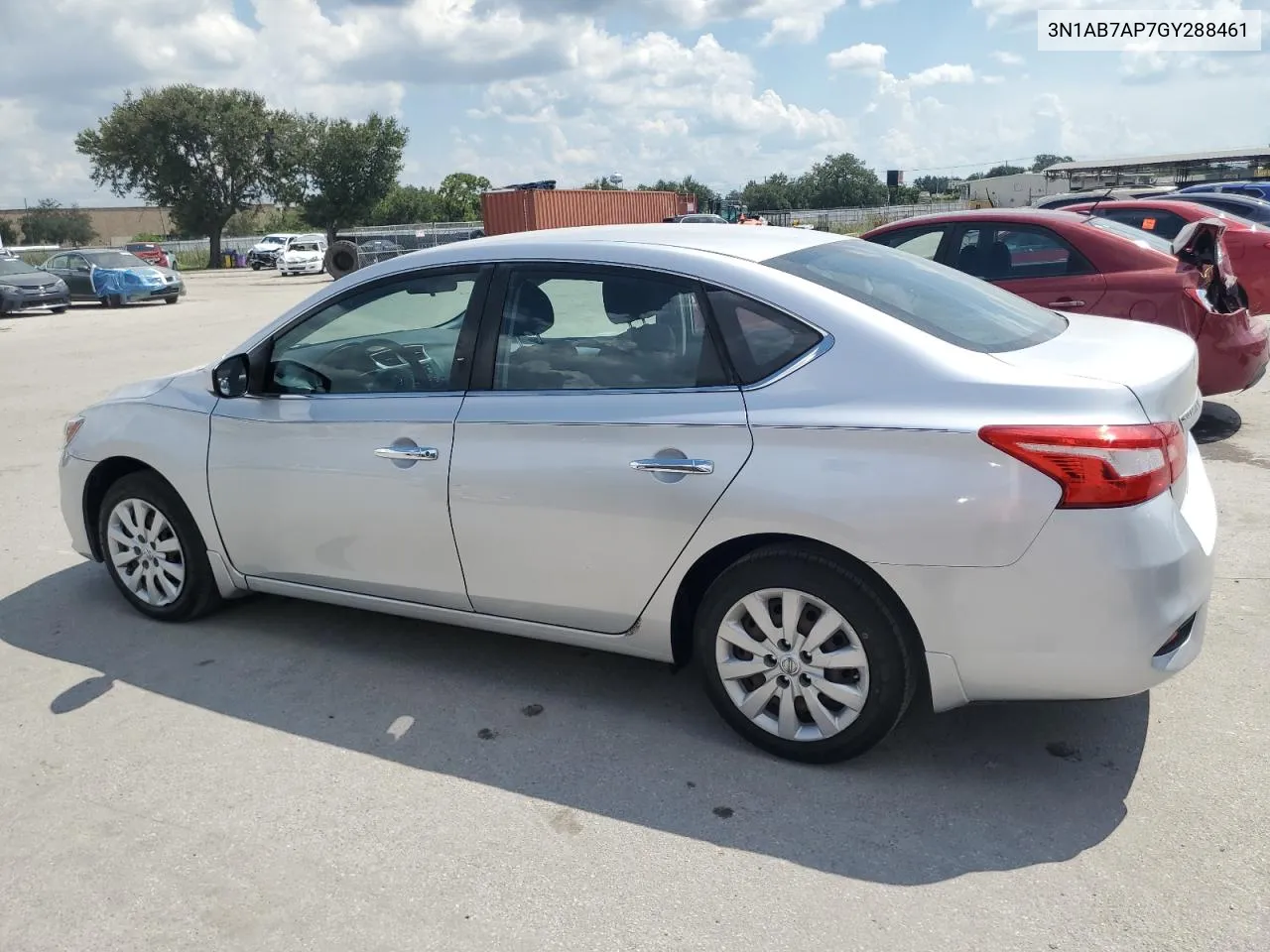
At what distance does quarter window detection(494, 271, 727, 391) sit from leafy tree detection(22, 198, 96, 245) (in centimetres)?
9951

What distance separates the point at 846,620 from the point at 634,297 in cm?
129

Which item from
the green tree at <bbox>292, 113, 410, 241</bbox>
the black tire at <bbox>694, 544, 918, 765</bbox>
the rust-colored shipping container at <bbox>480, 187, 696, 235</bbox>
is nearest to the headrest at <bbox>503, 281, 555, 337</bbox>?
the black tire at <bbox>694, 544, 918, 765</bbox>

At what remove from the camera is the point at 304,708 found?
397 cm

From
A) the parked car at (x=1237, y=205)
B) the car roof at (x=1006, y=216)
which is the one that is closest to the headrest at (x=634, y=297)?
the car roof at (x=1006, y=216)

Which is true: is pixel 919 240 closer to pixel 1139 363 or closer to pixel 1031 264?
pixel 1031 264

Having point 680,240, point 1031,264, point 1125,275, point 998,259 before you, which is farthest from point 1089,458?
point 998,259

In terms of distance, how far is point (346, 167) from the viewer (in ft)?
205

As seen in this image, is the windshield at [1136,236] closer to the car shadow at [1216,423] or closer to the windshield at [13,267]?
the car shadow at [1216,423]

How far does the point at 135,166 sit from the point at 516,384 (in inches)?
2563

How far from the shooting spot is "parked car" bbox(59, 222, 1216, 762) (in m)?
2.95

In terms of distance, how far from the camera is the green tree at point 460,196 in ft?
263

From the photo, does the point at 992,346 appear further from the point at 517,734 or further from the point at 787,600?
the point at 517,734

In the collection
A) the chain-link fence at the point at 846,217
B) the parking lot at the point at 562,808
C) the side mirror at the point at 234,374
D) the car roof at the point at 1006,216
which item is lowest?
the parking lot at the point at 562,808

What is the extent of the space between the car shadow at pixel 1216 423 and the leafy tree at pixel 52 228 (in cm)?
9803
